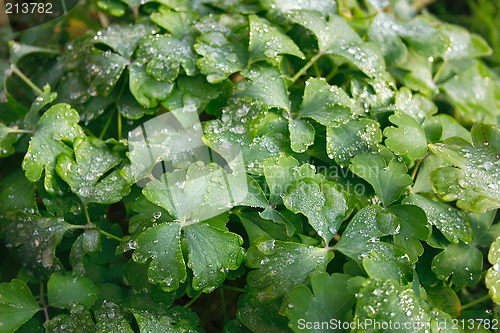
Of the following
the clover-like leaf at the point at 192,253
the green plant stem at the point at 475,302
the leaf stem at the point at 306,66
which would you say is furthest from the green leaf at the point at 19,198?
the green plant stem at the point at 475,302

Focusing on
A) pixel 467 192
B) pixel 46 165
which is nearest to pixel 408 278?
pixel 467 192

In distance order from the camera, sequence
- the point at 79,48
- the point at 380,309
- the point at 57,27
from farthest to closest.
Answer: the point at 57,27
the point at 79,48
the point at 380,309

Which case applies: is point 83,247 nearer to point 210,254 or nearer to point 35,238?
point 35,238

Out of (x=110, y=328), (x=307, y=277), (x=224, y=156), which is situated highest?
(x=224, y=156)

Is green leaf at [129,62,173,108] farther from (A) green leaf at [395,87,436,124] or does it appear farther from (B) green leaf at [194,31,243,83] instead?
(A) green leaf at [395,87,436,124]

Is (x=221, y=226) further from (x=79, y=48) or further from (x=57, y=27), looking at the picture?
(x=57, y=27)

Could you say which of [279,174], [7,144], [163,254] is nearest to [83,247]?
[163,254]

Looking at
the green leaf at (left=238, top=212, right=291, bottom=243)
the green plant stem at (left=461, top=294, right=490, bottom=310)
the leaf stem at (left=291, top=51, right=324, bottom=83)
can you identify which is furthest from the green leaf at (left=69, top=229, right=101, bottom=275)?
the green plant stem at (left=461, top=294, right=490, bottom=310)
